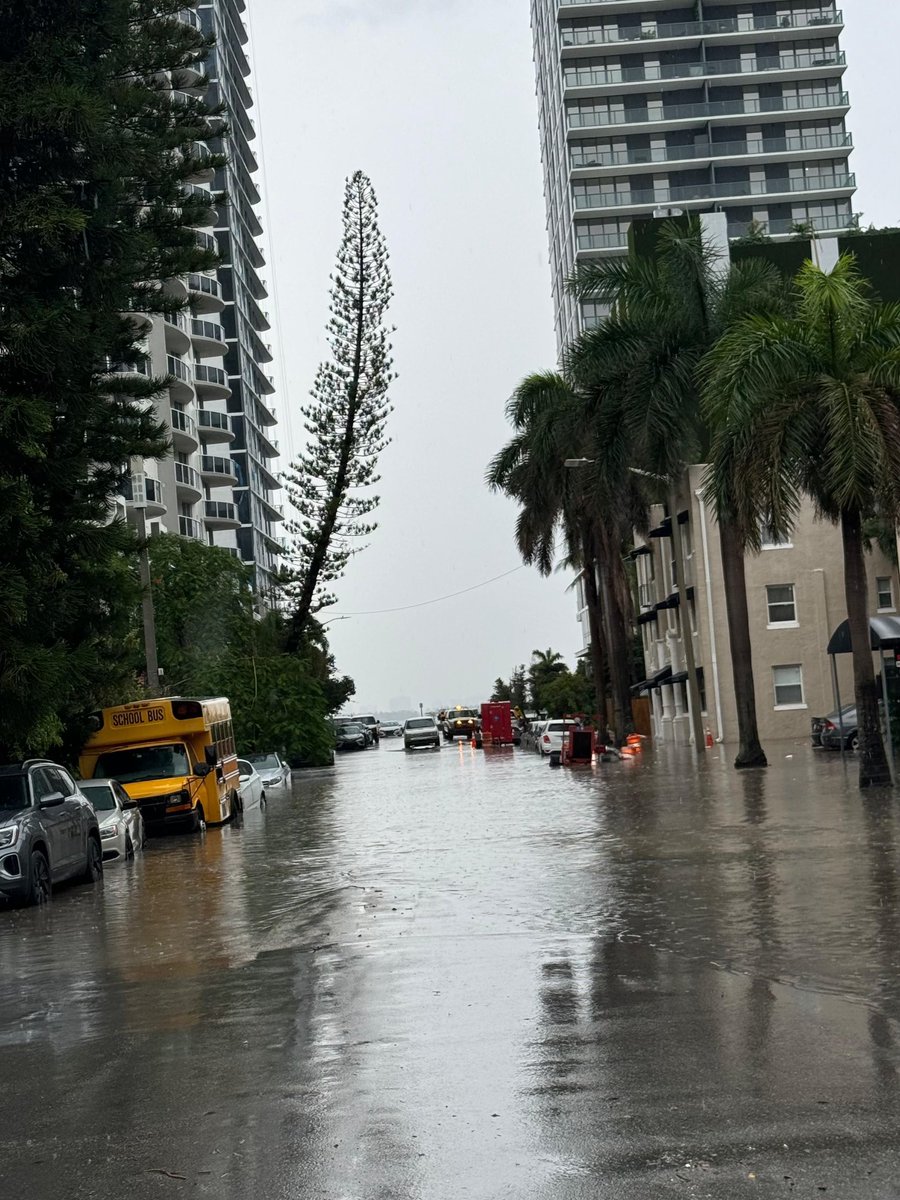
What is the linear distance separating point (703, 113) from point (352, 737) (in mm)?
47664

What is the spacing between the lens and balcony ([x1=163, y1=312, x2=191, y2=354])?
92562mm

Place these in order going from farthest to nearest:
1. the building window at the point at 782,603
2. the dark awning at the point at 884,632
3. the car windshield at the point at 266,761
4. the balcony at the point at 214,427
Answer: the balcony at the point at 214,427
the building window at the point at 782,603
the car windshield at the point at 266,761
the dark awning at the point at 884,632

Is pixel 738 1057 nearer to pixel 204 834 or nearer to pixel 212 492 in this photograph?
pixel 204 834

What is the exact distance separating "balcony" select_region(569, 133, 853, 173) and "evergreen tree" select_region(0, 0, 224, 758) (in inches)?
3185

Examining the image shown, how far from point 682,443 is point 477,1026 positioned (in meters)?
31.0

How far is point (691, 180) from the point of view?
357 ft

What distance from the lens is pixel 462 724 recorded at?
105 m

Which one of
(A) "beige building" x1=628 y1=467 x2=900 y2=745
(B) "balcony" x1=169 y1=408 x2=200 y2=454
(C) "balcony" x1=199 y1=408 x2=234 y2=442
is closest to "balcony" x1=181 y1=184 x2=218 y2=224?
(A) "beige building" x1=628 y1=467 x2=900 y2=745

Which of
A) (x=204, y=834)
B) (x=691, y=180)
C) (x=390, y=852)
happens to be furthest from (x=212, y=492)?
(x=390, y=852)

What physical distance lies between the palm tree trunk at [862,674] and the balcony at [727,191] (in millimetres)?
85116

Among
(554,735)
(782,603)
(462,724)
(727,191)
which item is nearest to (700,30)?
(727,191)

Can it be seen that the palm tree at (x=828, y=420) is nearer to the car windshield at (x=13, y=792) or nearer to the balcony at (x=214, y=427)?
the car windshield at (x=13, y=792)

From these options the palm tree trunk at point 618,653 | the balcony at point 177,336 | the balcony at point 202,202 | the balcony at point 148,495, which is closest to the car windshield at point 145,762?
the balcony at point 202,202

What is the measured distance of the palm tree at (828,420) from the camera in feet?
83.3
